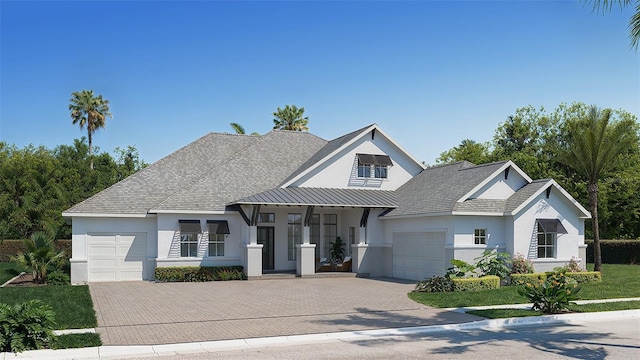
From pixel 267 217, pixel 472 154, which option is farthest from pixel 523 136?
pixel 267 217

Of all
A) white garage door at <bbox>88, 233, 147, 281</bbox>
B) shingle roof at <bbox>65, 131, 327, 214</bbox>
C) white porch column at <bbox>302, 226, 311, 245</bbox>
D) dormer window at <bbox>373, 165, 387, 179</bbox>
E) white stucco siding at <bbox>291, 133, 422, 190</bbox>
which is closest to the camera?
white garage door at <bbox>88, 233, 147, 281</bbox>

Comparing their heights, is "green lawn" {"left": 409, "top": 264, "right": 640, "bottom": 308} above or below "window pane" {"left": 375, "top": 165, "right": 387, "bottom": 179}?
below

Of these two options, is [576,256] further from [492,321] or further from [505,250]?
[492,321]

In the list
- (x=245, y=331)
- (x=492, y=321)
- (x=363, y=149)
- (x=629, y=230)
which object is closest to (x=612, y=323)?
(x=492, y=321)

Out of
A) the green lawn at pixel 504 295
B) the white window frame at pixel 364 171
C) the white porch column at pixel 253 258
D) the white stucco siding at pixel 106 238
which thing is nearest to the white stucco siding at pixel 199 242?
the white stucco siding at pixel 106 238

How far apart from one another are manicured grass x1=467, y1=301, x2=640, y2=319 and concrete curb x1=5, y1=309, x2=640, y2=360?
1.38 ft

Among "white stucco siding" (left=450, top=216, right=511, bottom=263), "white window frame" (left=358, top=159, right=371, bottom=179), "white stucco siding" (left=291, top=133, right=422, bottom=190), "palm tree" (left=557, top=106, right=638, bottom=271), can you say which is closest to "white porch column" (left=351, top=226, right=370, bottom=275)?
"white stucco siding" (left=291, top=133, right=422, bottom=190)

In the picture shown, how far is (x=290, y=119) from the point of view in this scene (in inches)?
2288

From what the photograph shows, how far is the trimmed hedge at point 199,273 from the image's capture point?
27.6 m

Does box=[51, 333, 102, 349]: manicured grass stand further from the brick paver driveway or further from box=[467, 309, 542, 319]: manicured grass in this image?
box=[467, 309, 542, 319]: manicured grass

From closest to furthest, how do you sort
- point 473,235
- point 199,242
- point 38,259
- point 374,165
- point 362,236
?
point 473,235 < point 38,259 < point 199,242 < point 362,236 < point 374,165

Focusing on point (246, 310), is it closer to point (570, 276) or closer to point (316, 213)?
point (570, 276)

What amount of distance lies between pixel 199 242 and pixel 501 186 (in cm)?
1418

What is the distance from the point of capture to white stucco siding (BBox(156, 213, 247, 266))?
2827 centimetres
